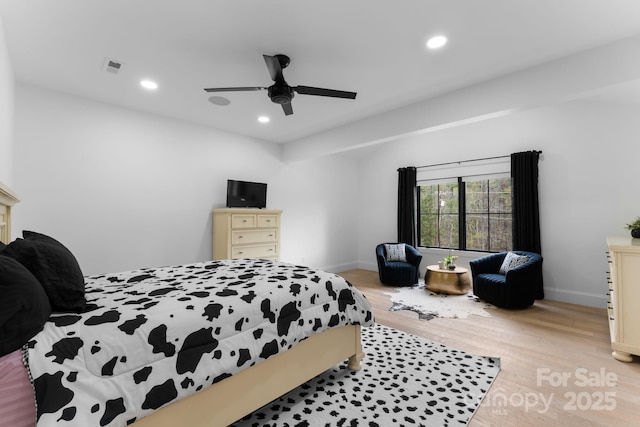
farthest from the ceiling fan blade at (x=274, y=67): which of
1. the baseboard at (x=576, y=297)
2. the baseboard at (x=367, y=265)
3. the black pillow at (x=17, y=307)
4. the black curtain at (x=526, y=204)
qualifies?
the baseboard at (x=367, y=265)

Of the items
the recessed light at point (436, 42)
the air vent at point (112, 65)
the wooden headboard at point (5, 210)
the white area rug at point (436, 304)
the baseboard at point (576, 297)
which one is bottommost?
the white area rug at point (436, 304)

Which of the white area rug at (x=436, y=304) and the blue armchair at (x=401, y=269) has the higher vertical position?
the blue armchair at (x=401, y=269)

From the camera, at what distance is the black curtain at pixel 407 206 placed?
5.89 m

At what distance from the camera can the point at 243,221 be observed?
180 inches

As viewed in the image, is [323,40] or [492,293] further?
[492,293]

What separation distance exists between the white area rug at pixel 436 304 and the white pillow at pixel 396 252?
769mm

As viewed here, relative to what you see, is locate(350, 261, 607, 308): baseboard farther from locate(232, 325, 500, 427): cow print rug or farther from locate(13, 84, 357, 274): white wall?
locate(13, 84, 357, 274): white wall

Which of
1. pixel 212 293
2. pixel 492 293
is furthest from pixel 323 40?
pixel 492 293

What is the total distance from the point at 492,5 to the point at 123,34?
2.82m

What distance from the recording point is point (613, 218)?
3875 millimetres

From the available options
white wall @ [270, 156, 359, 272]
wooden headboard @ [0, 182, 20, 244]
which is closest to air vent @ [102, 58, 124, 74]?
wooden headboard @ [0, 182, 20, 244]

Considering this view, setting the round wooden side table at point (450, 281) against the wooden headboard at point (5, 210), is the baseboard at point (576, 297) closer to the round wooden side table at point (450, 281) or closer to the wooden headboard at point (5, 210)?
the round wooden side table at point (450, 281)

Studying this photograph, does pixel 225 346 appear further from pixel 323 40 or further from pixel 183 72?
pixel 183 72

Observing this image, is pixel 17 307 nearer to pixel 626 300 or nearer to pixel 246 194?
pixel 246 194
